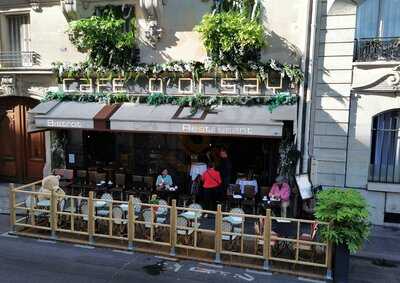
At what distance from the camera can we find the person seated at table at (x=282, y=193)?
435 inches

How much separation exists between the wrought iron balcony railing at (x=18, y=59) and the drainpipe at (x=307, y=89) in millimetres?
9303

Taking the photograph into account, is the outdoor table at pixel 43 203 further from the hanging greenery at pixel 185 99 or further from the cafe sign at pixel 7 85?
the cafe sign at pixel 7 85

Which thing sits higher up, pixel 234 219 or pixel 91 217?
pixel 234 219

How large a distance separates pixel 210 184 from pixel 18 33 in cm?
919

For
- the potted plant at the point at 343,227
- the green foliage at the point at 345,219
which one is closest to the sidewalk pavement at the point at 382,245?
the potted plant at the point at 343,227

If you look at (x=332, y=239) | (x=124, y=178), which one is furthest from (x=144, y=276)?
(x=124, y=178)

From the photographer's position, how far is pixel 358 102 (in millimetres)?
11125

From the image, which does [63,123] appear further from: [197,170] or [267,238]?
[267,238]

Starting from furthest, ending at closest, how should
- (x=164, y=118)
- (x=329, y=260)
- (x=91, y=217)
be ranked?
(x=164, y=118), (x=91, y=217), (x=329, y=260)

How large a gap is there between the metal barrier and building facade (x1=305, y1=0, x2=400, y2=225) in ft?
7.22

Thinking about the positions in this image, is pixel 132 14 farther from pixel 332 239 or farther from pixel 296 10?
pixel 332 239

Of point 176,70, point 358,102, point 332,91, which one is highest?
point 176,70

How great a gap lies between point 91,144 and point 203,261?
24.0 ft

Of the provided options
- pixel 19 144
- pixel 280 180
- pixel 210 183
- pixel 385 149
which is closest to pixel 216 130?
pixel 210 183
